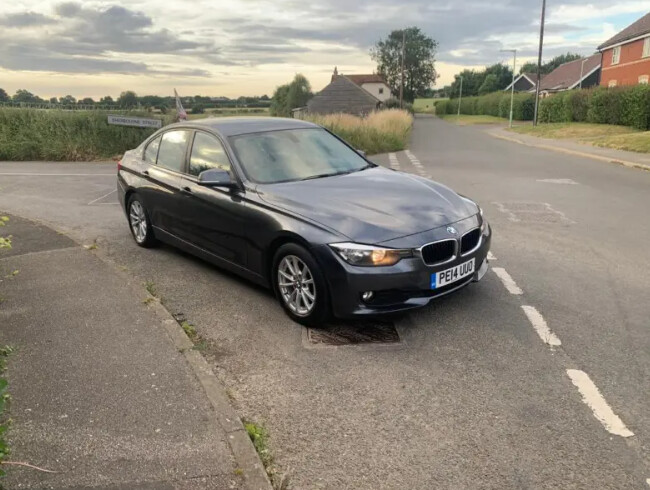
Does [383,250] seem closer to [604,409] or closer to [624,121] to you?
[604,409]

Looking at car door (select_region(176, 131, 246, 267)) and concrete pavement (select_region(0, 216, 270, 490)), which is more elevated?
car door (select_region(176, 131, 246, 267))

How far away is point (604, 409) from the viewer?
3.33 m

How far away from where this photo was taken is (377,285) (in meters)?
4.16

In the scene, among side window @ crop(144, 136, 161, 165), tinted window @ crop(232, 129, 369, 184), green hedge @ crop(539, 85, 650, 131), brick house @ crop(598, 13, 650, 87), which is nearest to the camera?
tinted window @ crop(232, 129, 369, 184)

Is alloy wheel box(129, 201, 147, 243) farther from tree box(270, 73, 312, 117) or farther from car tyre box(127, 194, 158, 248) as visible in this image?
tree box(270, 73, 312, 117)

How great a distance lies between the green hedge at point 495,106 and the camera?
181ft

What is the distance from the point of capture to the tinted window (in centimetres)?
529

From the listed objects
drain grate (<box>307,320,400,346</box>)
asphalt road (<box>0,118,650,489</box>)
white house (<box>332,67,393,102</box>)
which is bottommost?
drain grate (<box>307,320,400,346</box>)

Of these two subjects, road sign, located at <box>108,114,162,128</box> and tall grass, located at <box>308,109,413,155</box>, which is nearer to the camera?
road sign, located at <box>108,114,162,128</box>

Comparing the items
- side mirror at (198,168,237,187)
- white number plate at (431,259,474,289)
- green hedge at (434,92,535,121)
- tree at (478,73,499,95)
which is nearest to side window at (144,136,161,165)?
side mirror at (198,168,237,187)

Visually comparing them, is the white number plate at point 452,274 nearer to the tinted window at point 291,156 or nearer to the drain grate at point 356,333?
the drain grate at point 356,333

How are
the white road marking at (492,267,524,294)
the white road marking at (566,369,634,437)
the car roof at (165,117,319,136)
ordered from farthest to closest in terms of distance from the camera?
1. the car roof at (165,117,319,136)
2. the white road marking at (492,267,524,294)
3. the white road marking at (566,369,634,437)

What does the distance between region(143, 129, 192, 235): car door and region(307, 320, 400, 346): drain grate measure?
92.9 inches

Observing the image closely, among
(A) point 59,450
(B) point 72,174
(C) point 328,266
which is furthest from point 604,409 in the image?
(B) point 72,174
